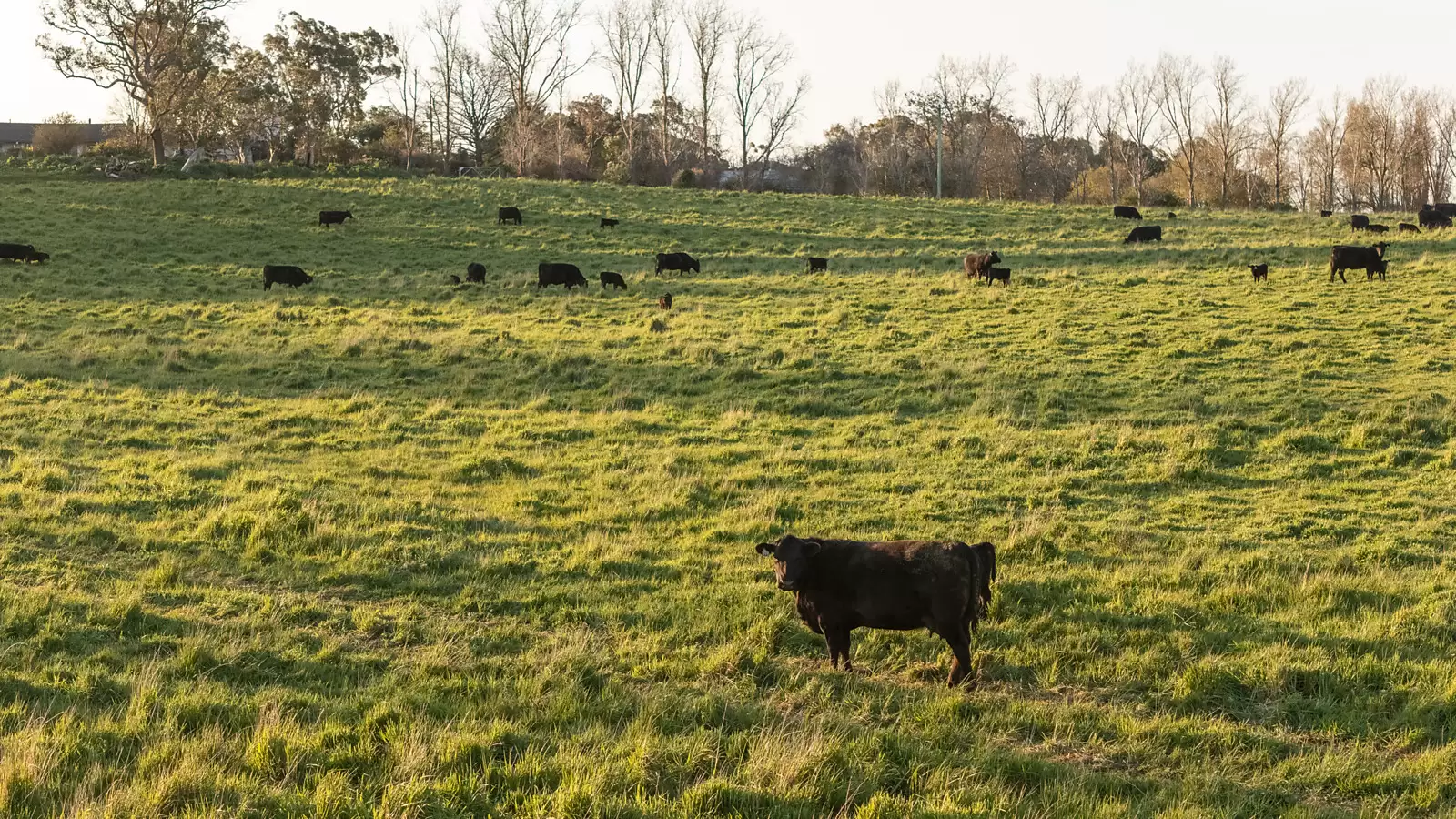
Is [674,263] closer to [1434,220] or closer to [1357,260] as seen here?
[1357,260]

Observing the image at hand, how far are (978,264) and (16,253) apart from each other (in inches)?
1233

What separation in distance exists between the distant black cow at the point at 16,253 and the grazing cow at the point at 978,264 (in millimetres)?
30332

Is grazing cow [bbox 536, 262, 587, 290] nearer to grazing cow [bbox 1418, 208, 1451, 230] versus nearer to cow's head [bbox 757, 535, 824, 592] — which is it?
cow's head [bbox 757, 535, 824, 592]

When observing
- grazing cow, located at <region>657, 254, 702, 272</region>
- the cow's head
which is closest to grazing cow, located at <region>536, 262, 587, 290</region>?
grazing cow, located at <region>657, 254, 702, 272</region>

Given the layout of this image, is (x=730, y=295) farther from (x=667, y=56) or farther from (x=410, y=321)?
(x=667, y=56)

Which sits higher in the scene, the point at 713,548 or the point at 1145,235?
the point at 1145,235

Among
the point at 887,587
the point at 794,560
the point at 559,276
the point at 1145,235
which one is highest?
the point at 1145,235

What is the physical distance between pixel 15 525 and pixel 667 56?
7019 centimetres

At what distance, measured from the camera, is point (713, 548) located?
988 centimetres

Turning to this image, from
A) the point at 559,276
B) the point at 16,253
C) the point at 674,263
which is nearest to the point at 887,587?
the point at 559,276

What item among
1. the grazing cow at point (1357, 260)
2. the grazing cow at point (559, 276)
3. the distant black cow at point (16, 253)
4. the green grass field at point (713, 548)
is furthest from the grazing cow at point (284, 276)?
the grazing cow at point (1357, 260)

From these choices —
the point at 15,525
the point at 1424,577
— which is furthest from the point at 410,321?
the point at 1424,577

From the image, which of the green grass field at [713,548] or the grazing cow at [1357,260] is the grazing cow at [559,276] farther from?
the grazing cow at [1357,260]

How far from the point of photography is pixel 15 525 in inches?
392
